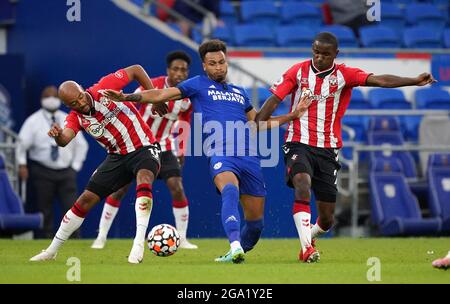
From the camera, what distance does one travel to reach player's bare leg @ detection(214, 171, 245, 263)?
34.9ft

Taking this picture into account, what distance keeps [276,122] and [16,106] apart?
27.8ft

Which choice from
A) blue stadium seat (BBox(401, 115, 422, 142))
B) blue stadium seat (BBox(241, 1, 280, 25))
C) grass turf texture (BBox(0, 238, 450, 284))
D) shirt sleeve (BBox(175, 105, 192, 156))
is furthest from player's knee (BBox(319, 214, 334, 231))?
blue stadium seat (BBox(241, 1, 280, 25))

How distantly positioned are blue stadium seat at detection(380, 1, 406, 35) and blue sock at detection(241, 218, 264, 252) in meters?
11.8

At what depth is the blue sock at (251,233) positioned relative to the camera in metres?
11.3

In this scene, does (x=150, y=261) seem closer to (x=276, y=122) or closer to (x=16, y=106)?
(x=276, y=122)

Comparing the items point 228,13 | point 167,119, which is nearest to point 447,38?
point 228,13

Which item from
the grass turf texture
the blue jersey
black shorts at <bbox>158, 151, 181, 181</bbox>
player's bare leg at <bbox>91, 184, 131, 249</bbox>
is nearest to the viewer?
the grass turf texture

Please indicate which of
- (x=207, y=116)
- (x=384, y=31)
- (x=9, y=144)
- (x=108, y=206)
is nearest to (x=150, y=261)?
(x=207, y=116)

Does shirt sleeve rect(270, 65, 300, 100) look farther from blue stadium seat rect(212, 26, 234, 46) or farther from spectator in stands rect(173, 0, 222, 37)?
spectator in stands rect(173, 0, 222, 37)

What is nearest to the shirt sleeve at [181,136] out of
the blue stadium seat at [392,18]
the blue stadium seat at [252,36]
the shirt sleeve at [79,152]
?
the shirt sleeve at [79,152]

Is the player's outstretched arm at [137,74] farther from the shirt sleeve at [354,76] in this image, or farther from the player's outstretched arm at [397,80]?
the player's outstretched arm at [397,80]

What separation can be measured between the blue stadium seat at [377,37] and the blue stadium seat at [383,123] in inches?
119

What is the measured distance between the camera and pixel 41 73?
734 inches

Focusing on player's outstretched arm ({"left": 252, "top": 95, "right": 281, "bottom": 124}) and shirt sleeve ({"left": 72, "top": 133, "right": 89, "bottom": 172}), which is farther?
shirt sleeve ({"left": 72, "top": 133, "right": 89, "bottom": 172})
